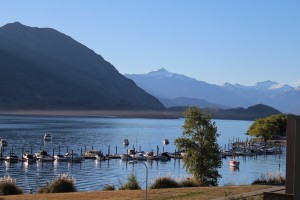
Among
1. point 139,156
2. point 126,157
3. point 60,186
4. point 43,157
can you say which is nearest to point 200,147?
point 60,186

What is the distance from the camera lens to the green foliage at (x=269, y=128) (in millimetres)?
158875

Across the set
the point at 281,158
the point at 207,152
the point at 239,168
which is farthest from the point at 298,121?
the point at 281,158

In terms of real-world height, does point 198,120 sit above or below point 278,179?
above

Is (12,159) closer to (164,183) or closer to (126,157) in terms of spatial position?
(126,157)

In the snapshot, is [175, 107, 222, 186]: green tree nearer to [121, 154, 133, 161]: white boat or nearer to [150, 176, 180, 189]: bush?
[150, 176, 180, 189]: bush

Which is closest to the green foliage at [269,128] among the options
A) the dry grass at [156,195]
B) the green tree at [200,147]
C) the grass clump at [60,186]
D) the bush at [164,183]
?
the green tree at [200,147]

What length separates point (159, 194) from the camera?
28.5m

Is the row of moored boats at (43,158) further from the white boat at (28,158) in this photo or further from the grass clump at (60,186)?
the grass clump at (60,186)

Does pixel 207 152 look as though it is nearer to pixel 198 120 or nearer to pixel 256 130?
pixel 198 120

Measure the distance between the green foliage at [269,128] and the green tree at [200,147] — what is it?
371 feet

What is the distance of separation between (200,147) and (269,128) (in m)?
115

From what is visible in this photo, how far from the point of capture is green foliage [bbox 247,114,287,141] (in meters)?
159

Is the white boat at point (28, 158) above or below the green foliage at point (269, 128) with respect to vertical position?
below

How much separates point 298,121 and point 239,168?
77.8 m
